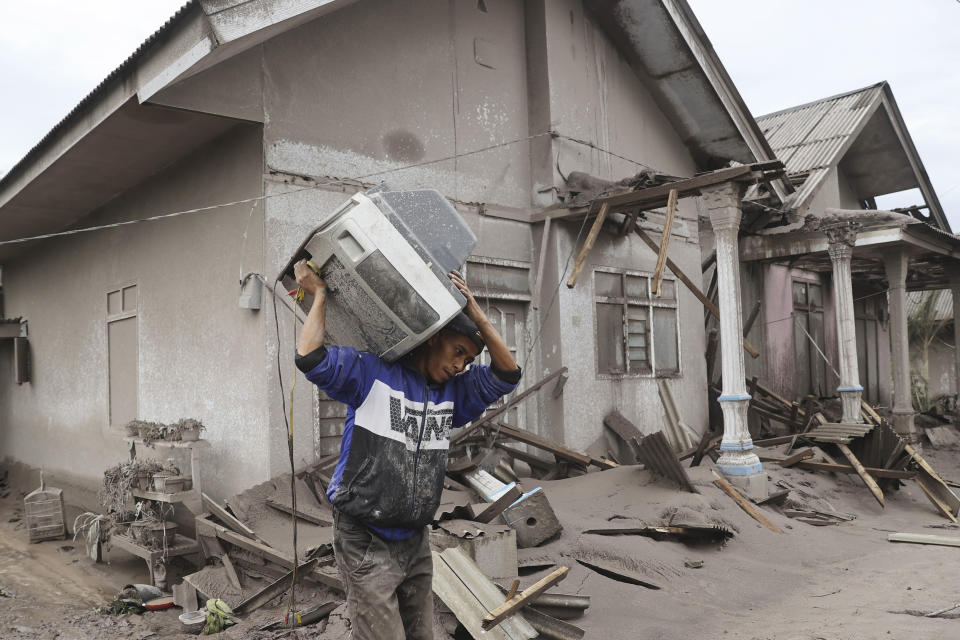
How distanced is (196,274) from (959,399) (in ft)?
56.9

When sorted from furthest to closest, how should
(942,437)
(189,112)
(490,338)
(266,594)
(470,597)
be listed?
(942,437) → (189,112) → (266,594) → (470,597) → (490,338)

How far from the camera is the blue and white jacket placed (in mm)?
2977

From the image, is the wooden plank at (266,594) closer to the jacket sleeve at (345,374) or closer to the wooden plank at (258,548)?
the wooden plank at (258,548)

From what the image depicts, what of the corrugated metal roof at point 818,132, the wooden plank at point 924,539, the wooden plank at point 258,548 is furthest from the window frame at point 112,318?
the corrugated metal roof at point 818,132

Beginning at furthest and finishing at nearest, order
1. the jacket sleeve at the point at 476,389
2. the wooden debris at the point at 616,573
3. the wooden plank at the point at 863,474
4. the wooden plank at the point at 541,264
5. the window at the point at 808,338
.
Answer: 1. the window at the point at 808,338
2. the wooden plank at the point at 541,264
3. the wooden plank at the point at 863,474
4. the wooden debris at the point at 616,573
5. the jacket sleeve at the point at 476,389

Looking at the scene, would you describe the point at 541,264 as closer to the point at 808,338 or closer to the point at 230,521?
the point at 230,521

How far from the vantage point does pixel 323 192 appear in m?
7.73

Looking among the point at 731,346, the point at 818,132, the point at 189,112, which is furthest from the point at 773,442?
the point at 189,112

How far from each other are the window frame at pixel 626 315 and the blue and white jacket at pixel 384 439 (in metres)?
7.32

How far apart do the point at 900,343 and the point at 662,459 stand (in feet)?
26.4

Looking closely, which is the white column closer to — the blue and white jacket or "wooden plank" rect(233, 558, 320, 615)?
"wooden plank" rect(233, 558, 320, 615)

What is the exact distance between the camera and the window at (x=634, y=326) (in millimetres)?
10539

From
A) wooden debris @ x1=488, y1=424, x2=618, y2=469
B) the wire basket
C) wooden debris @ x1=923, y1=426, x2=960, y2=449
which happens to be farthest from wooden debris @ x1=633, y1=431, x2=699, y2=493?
wooden debris @ x1=923, y1=426, x2=960, y2=449

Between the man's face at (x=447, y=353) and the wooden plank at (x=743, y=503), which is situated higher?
the man's face at (x=447, y=353)
